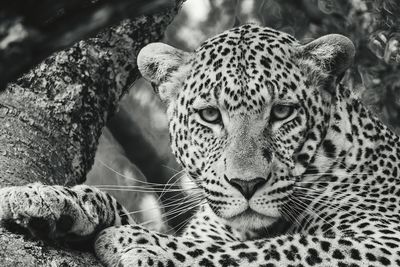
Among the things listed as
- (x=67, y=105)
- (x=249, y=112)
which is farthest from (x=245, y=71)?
(x=67, y=105)

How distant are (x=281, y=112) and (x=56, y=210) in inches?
91.1

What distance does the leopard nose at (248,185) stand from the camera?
4664 millimetres

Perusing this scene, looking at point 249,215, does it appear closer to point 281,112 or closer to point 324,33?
point 281,112

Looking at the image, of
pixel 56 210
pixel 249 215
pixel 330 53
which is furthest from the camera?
pixel 330 53

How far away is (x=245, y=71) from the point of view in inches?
218

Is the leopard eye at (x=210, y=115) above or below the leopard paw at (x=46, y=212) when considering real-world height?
above

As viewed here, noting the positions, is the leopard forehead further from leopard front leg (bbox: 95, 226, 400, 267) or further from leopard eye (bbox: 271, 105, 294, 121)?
leopard front leg (bbox: 95, 226, 400, 267)

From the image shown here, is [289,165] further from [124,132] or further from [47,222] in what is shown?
[124,132]

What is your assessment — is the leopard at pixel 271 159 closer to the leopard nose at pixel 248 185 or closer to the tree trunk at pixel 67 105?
the leopard nose at pixel 248 185

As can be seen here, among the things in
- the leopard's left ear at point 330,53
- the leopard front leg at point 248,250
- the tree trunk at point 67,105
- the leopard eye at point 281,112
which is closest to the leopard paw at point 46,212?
the leopard front leg at point 248,250

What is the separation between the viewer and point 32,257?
299 centimetres

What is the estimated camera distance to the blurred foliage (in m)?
8.62

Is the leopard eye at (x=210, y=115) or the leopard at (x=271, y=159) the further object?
the leopard eye at (x=210, y=115)

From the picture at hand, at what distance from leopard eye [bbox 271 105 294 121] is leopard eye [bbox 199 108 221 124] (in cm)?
44
